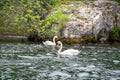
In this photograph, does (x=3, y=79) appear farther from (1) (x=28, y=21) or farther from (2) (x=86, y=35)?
(2) (x=86, y=35)

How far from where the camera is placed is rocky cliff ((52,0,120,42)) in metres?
51.7

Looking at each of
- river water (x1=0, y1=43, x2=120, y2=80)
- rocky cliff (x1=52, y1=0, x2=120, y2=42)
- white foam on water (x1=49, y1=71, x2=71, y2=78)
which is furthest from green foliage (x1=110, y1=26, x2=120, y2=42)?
white foam on water (x1=49, y1=71, x2=71, y2=78)

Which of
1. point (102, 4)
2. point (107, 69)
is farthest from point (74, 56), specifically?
point (102, 4)

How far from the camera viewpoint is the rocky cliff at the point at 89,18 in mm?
51656

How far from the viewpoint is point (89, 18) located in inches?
2074

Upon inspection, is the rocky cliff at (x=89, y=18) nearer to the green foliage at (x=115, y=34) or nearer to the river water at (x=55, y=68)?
the green foliage at (x=115, y=34)

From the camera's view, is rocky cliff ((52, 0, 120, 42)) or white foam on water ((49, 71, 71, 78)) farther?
rocky cliff ((52, 0, 120, 42))

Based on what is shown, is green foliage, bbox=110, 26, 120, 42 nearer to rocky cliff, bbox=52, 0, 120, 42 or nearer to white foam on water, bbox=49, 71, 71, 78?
rocky cliff, bbox=52, 0, 120, 42

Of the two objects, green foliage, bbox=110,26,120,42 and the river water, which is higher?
the river water

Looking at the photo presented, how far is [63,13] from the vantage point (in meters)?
53.3

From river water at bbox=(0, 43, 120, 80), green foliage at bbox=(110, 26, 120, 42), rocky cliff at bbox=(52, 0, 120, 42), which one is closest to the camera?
river water at bbox=(0, 43, 120, 80)

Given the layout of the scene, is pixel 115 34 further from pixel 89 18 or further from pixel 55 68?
pixel 55 68

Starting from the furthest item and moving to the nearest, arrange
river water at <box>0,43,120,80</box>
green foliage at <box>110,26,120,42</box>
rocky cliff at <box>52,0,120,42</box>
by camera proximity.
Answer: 1. green foliage at <box>110,26,120,42</box>
2. rocky cliff at <box>52,0,120,42</box>
3. river water at <box>0,43,120,80</box>

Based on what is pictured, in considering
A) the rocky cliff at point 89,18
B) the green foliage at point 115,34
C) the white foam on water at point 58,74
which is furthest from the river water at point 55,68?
the green foliage at point 115,34
